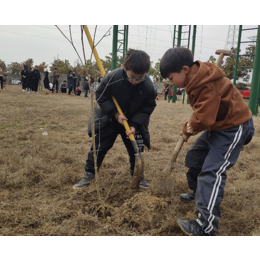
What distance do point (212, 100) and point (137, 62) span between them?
0.85 meters

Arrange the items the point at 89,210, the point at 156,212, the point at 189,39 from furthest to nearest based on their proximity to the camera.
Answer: the point at 189,39 → the point at 89,210 → the point at 156,212

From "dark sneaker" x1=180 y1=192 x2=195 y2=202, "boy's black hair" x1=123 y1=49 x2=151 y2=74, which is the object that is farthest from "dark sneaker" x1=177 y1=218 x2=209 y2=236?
"boy's black hair" x1=123 y1=49 x2=151 y2=74

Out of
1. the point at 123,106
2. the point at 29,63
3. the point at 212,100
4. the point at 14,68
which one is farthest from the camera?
the point at 14,68

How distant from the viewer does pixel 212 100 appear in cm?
175

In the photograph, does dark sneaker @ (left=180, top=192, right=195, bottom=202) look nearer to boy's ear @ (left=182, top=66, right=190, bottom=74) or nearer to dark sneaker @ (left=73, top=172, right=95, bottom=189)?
dark sneaker @ (left=73, top=172, right=95, bottom=189)

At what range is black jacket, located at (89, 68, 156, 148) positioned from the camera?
249 cm

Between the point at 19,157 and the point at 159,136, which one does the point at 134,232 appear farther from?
the point at 159,136

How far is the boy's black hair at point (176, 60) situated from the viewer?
1868 millimetres

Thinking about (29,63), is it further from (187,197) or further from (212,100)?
(212,100)

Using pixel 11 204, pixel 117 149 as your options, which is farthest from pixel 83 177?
pixel 117 149

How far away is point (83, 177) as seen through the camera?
2689 mm

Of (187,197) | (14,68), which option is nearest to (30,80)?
(187,197)

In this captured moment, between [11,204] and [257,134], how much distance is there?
5.36 m

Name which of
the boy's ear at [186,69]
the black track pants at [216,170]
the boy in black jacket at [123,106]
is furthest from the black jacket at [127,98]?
the black track pants at [216,170]
